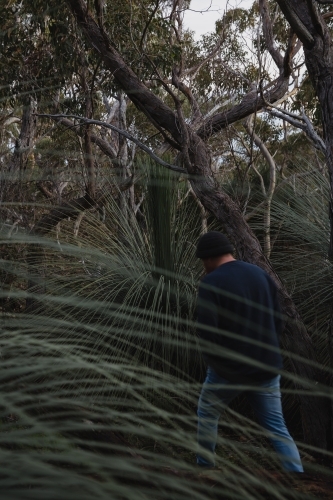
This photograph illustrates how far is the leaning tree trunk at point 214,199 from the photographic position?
5.11 meters

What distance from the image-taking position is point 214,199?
581cm

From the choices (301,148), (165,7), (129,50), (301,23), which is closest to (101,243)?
(301,23)

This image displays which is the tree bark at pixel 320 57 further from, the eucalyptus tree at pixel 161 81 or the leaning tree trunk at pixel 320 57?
the eucalyptus tree at pixel 161 81

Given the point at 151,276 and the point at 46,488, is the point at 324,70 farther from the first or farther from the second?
the point at 46,488

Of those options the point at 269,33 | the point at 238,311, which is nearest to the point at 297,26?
the point at 238,311

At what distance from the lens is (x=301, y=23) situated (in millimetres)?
5551

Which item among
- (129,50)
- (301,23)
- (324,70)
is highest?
(129,50)

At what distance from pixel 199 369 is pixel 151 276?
832 mm

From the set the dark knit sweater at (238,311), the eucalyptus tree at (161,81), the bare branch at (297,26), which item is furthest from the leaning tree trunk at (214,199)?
the dark knit sweater at (238,311)

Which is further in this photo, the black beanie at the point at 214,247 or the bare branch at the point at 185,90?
the bare branch at the point at 185,90

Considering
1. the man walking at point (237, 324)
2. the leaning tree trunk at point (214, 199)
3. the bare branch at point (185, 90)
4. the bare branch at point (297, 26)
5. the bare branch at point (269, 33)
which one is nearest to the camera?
the man walking at point (237, 324)

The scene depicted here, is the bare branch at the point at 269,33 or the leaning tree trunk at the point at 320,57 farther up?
the bare branch at the point at 269,33

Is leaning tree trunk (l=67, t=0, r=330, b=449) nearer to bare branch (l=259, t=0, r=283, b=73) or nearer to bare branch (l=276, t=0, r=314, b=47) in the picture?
bare branch (l=276, t=0, r=314, b=47)

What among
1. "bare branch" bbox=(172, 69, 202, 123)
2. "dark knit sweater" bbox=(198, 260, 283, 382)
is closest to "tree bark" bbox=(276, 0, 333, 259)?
"dark knit sweater" bbox=(198, 260, 283, 382)
